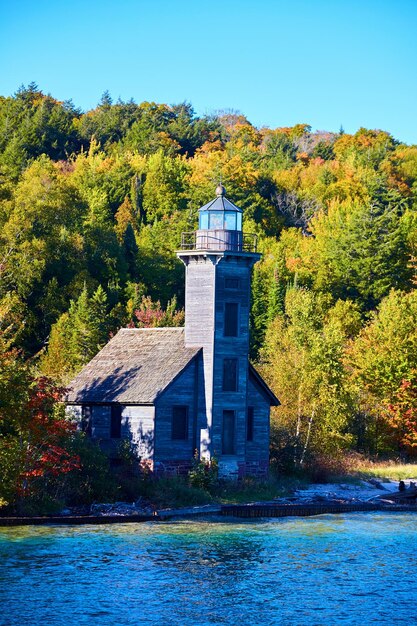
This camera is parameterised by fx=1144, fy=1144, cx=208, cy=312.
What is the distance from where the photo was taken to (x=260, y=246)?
96.2 m

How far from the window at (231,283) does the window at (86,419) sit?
7.79 metres

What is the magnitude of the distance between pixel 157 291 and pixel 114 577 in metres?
53.4

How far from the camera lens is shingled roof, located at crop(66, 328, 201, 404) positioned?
150 ft

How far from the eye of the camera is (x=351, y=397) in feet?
188

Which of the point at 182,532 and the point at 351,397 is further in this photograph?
the point at 351,397

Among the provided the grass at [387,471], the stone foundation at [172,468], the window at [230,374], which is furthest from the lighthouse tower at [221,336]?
the grass at [387,471]

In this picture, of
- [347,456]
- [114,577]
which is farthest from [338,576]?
[347,456]

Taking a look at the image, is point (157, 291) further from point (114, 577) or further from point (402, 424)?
point (114, 577)

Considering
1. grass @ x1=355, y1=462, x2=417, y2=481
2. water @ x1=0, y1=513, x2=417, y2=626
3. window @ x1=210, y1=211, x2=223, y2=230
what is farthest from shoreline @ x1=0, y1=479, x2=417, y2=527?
window @ x1=210, y1=211, x2=223, y2=230

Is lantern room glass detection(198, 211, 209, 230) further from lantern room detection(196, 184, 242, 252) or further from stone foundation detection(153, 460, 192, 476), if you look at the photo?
stone foundation detection(153, 460, 192, 476)

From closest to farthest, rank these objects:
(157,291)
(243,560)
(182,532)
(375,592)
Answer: (375,592)
(243,560)
(182,532)
(157,291)

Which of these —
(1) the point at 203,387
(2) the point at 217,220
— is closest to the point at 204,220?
(2) the point at 217,220

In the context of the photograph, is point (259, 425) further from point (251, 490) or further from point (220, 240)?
point (220, 240)

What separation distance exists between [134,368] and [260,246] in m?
49.6
